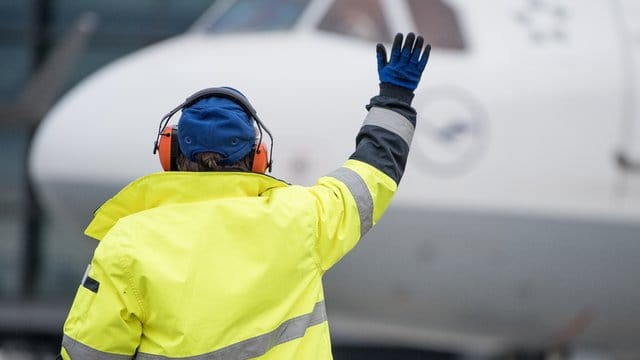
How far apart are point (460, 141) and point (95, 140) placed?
171 cm

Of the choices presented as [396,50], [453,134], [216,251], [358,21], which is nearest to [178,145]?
[216,251]

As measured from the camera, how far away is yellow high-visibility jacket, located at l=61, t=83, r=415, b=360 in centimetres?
199

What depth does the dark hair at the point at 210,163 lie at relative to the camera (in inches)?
84.8

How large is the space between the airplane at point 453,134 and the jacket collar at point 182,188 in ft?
11.2

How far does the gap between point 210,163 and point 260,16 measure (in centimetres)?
406

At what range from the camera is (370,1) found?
608 cm

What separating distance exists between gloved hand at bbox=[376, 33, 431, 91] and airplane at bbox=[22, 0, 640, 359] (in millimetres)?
3164

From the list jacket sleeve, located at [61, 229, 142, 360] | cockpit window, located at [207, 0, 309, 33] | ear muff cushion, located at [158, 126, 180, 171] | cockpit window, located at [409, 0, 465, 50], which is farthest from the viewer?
cockpit window, located at [207, 0, 309, 33]

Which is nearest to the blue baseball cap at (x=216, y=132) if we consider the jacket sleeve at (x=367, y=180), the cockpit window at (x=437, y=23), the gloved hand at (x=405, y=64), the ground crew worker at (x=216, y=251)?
the ground crew worker at (x=216, y=251)

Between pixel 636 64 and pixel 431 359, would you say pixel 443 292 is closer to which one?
pixel 636 64

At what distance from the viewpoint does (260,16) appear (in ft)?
20.1

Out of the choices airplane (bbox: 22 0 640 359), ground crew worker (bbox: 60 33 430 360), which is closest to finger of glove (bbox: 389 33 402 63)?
ground crew worker (bbox: 60 33 430 360)

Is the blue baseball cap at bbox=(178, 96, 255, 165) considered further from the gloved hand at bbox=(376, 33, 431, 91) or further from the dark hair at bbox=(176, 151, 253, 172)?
the gloved hand at bbox=(376, 33, 431, 91)

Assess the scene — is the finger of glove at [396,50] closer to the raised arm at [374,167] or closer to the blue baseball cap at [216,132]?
the raised arm at [374,167]
